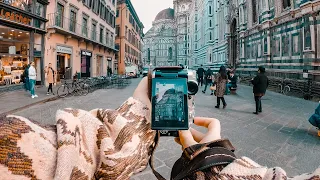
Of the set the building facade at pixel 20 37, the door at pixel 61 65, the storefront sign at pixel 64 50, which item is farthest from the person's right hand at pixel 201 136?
the door at pixel 61 65

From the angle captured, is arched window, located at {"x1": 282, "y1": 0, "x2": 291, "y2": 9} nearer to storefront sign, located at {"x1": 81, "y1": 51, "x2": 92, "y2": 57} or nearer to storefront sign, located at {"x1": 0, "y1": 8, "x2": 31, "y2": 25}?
storefront sign, located at {"x1": 81, "y1": 51, "x2": 92, "y2": 57}

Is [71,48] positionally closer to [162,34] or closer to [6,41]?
[6,41]

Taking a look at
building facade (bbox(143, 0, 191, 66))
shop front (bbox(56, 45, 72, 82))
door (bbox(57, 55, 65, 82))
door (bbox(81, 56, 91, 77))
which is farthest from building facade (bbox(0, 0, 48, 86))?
building facade (bbox(143, 0, 191, 66))

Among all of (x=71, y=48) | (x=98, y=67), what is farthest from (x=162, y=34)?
(x=71, y=48)

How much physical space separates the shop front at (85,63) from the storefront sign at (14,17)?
673cm

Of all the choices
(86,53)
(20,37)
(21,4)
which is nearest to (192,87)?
(21,4)

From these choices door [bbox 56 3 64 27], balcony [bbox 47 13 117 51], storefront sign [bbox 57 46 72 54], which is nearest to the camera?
balcony [bbox 47 13 117 51]

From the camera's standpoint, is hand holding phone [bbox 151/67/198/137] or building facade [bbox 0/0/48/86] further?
building facade [bbox 0/0/48/86]

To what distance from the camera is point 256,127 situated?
498 centimetres

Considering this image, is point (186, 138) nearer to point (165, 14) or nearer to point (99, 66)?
point (99, 66)

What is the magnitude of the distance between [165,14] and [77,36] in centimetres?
7730

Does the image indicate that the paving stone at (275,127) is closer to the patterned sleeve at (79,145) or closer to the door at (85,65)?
the patterned sleeve at (79,145)

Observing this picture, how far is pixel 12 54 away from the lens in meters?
11.3

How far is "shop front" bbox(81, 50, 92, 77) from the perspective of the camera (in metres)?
19.0
